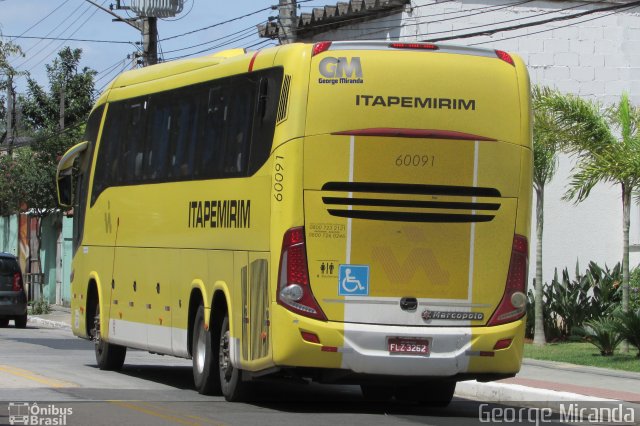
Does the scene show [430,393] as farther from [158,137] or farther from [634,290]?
[634,290]

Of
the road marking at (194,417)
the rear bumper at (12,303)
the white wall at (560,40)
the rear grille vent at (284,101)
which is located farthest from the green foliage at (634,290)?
the rear bumper at (12,303)

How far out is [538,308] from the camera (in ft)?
83.0

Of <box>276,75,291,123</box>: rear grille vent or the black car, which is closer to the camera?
<box>276,75,291,123</box>: rear grille vent

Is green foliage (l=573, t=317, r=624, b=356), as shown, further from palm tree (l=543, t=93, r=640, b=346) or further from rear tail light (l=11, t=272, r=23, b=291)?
rear tail light (l=11, t=272, r=23, b=291)

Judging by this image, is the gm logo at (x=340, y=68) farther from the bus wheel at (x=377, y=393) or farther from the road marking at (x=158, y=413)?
the bus wheel at (x=377, y=393)

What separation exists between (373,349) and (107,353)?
23.5 feet

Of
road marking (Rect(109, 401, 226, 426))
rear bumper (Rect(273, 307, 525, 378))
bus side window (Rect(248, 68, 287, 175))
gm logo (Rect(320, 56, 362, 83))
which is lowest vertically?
road marking (Rect(109, 401, 226, 426))

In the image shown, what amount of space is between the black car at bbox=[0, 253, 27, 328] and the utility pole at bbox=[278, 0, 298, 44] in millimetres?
9240

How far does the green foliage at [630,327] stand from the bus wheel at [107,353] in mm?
8057

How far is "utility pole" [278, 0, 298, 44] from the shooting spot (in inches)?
1087

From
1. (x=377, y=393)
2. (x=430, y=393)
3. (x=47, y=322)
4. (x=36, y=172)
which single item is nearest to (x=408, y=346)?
(x=430, y=393)

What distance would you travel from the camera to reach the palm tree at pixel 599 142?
21828 millimetres

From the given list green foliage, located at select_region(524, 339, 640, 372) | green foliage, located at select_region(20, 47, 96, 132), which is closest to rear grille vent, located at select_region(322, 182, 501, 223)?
green foliage, located at select_region(524, 339, 640, 372)

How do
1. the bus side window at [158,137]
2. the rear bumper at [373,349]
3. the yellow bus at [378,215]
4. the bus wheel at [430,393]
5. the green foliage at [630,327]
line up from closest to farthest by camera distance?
the rear bumper at [373,349] < the yellow bus at [378,215] < the bus wheel at [430,393] < the bus side window at [158,137] < the green foliage at [630,327]
